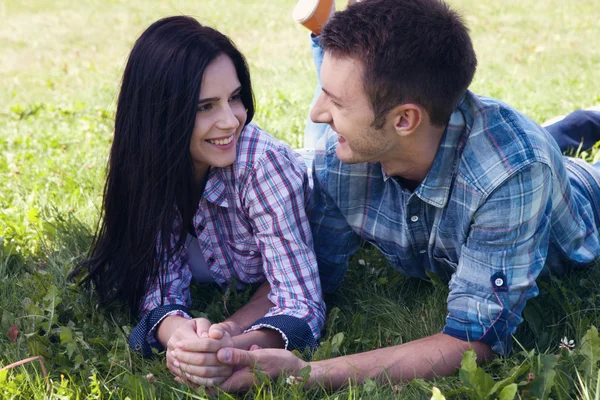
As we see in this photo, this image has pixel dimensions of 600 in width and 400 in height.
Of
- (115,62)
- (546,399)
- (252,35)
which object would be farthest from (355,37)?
(252,35)

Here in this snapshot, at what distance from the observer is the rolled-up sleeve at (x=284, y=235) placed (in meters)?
2.77

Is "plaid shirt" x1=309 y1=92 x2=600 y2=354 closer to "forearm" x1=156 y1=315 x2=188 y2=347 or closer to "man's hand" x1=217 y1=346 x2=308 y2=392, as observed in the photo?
"man's hand" x1=217 y1=346 x2=308 y2=392

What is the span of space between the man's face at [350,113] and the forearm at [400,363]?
65cm

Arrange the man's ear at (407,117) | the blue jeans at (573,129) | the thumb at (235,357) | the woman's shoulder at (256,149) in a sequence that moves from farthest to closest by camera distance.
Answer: the blue jeans at (573,129) → the woman's shoulder at (256,149) → the man's ear at (407,117) → the thumb at (235,357)

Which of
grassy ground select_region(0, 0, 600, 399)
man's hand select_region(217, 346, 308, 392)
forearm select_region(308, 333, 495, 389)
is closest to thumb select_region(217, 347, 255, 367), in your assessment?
man's hand select_region(217, 346, 308, 392)

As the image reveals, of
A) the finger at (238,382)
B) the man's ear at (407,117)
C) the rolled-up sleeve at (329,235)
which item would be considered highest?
the man's ear at (407,117)

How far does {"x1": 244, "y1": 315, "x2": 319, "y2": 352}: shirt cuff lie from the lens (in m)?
2.62

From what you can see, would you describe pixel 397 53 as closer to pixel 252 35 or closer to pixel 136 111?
pixel 136 111

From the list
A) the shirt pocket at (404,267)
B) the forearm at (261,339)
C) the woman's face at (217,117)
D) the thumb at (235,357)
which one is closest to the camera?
the thumb at (235,357)

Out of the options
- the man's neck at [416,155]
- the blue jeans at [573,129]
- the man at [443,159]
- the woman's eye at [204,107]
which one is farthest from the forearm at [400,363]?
the blue jeans at [573,129]

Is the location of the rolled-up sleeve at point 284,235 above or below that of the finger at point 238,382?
above

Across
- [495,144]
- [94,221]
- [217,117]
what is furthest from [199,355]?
[94,221]

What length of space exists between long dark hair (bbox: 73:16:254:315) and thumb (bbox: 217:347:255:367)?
658mm

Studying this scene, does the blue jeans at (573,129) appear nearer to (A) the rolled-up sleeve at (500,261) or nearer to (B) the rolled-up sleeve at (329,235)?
(B) the rolled-up sleeve at (329,235)
